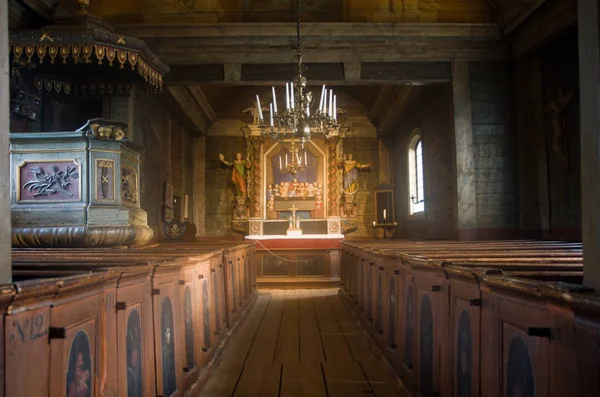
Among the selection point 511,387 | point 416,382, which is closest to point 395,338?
point 416,382

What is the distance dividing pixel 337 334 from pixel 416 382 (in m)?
2.07

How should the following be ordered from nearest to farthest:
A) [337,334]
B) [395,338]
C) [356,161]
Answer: [395,338] → [337,334] → [356,161]

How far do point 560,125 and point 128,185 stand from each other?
16.9 feet

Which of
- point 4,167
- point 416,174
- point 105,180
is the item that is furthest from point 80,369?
point 416,174

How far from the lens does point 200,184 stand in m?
12.2

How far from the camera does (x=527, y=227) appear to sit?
6711 millimetres

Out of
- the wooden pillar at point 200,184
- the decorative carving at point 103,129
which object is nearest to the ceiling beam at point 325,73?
the decorative carving at point 103,129

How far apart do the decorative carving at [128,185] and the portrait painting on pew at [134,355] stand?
289 cm

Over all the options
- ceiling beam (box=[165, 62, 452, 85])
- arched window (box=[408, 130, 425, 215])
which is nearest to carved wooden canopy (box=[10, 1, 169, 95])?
ceiling beam (box=[165, 62, 452, 85])

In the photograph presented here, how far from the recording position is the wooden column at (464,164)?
22.7 feet

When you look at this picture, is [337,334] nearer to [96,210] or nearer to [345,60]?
[96,210]

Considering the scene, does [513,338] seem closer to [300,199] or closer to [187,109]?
[187,109]

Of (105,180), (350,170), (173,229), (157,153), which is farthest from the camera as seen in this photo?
(350,170)

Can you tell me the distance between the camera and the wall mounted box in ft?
13.6
